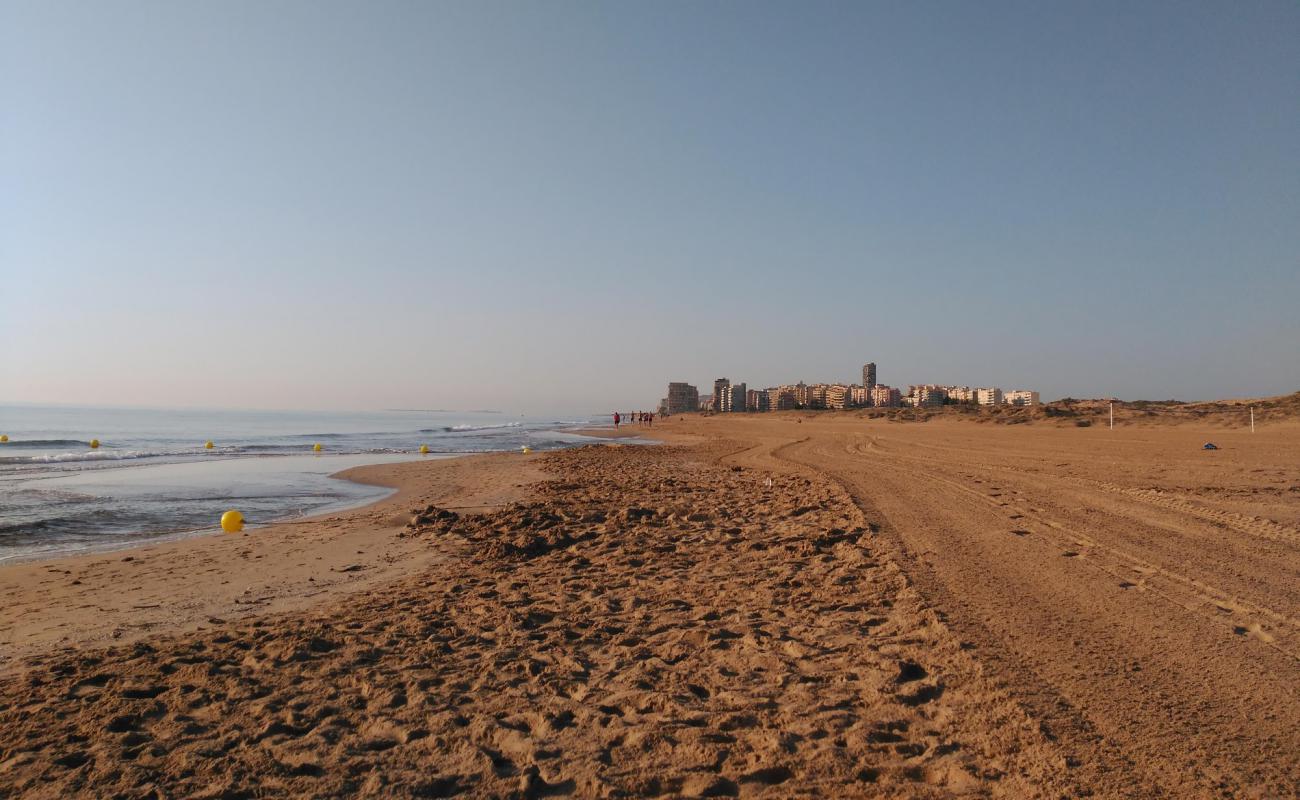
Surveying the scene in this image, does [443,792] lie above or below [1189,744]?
below

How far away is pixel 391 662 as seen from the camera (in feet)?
14.8

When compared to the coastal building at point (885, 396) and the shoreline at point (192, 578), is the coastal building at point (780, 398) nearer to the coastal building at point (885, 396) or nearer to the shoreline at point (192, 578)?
the coastal building at point (885, 396)

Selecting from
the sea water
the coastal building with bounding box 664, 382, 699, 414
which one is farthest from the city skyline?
the sea water

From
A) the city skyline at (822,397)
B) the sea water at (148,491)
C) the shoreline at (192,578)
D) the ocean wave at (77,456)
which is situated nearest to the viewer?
the shoreline at (192,578)

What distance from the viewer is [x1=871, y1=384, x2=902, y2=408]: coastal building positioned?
134375 millimetres

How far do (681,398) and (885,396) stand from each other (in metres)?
58.5

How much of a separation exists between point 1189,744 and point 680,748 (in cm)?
238

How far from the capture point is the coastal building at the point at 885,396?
134375mm

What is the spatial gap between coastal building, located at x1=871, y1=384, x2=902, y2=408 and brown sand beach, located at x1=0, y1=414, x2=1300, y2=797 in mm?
131689

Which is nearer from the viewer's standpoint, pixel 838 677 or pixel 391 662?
pixel 838 677

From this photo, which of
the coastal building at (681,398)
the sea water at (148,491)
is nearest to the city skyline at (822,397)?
Answer: the coastal building at (681,398)

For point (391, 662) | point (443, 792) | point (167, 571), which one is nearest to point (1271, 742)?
point (443, 792)

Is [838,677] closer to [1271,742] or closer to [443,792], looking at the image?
[1271,742]

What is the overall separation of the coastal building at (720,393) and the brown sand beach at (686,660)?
16160cm
